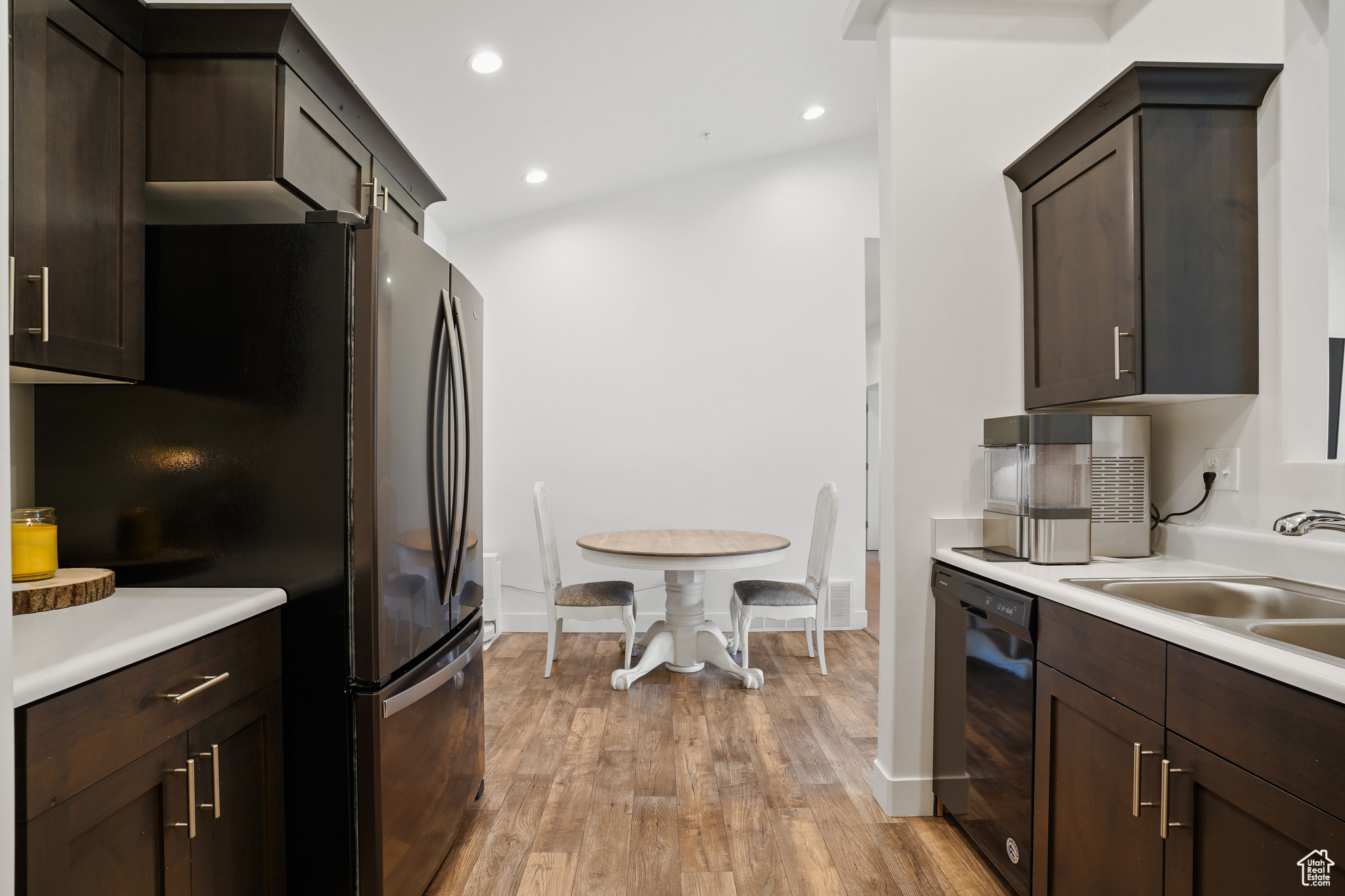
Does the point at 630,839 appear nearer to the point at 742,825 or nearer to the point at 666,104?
the point at 742,825

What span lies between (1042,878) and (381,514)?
1748mm

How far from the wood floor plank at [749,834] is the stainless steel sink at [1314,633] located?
127 centimetres

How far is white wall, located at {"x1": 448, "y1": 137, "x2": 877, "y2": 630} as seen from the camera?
4668 mm

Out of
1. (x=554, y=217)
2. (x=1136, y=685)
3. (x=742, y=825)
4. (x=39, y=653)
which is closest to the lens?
(x=39, y=653)

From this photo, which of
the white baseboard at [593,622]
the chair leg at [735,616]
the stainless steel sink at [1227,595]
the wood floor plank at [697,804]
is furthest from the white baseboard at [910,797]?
the white baseboard at [593,622]

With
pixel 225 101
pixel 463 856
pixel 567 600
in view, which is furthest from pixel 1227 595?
pixel 567 600

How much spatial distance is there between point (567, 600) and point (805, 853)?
1.94 m

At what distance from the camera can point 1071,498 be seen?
2.01 meters

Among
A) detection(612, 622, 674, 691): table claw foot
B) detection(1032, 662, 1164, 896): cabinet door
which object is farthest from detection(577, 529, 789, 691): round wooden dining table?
detection(1032, 662, 1164, 896): cabinet door

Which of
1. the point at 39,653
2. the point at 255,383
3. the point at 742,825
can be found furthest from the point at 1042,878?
the point at 255,383

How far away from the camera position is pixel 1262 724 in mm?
1060

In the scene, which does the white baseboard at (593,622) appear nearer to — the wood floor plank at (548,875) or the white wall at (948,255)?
the white wall at (948,255)

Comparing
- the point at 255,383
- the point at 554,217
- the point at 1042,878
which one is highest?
the point at 554,217

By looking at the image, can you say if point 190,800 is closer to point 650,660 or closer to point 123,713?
point 123,713
